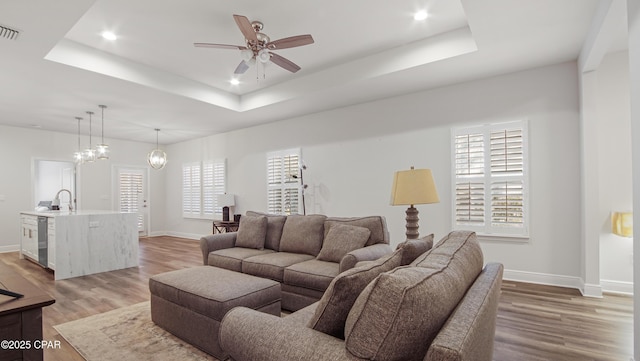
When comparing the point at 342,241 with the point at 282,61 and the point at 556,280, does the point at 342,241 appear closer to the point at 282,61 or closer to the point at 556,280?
the point at 282,61

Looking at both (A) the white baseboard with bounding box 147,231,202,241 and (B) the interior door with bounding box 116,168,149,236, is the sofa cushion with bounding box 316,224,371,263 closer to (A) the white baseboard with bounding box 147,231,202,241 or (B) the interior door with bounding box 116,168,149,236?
(A) the white baseboard with bounding box 147,231,202,241

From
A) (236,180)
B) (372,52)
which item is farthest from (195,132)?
(372,52)

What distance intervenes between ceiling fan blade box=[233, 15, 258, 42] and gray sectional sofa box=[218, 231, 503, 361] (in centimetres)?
222

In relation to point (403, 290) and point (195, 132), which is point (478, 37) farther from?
point (195, 132)

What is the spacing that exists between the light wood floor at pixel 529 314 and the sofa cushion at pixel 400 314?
170cm

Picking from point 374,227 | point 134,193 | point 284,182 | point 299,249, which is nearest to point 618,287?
point 374,227

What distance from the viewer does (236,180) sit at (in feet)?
24.1

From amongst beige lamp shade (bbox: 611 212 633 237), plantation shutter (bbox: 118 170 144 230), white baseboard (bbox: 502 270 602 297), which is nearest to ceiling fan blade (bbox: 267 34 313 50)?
white baseboard (bbox: 502 270 602 297)

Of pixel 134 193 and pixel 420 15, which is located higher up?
pixel 420 15

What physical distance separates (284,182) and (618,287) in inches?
200

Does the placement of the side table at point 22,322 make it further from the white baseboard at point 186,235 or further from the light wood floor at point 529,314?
the white baseboard at point 186,235

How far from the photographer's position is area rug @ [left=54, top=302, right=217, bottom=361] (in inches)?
91.2

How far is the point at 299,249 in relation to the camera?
363cm

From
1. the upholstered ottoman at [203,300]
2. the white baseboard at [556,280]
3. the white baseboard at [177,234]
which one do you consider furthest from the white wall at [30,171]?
the white baseboard at [556,280]
